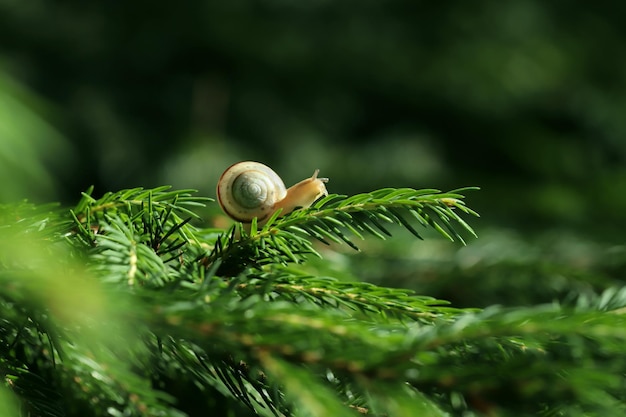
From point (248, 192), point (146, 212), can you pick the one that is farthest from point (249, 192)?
point (146, 212)

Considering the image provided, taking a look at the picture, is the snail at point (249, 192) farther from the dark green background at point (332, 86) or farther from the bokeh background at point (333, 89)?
the dark green background at point (332, 86)

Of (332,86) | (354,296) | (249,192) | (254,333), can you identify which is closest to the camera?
(254,333)

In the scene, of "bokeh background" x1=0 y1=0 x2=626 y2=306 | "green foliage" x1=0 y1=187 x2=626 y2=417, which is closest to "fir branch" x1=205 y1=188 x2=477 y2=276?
"green foliage" x1=0 y1=187 x2=626 y2=417

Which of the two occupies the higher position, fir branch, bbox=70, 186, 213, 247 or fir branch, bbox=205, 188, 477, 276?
fir branch, bbox=205, 188, 477, 276

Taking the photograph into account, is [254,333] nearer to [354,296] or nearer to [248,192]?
[354,296]

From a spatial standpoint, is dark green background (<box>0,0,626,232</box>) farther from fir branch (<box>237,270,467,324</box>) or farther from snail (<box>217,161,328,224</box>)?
fir branch (<box>237,270,467,324</box>)

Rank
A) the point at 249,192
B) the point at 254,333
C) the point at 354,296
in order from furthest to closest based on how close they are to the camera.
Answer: the point at 249,192 → the point at 354,296 → the point at 254,333

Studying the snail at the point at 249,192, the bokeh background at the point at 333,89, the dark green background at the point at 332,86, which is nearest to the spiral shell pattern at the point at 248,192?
the snail at the point at 249,192
